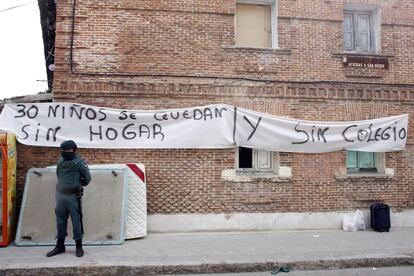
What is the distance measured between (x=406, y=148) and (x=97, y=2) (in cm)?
852

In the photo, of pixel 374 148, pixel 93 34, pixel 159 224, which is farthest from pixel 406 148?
pixel 93 34

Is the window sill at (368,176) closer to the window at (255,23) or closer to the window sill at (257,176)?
the window sill at (257,176)

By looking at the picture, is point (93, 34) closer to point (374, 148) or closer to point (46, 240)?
point (46, 240)

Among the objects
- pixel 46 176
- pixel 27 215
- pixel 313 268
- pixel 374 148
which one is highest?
pixel 374 148

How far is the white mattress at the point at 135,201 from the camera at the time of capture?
8.28m

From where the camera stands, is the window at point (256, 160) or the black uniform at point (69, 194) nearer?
the black uniform at point (69, 194)

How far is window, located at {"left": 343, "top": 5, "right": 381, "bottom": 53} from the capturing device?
1046cm

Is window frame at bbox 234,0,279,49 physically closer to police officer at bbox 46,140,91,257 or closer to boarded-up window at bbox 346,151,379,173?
boarded-up window at bbox 346,151,379,173

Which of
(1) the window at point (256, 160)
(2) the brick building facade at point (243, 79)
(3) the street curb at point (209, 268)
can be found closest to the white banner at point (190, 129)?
(2) the brick building facade at point (243, 79)

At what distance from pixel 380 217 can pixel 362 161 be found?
60.5 inches

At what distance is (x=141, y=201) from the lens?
28.0ft

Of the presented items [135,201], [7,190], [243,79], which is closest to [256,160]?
[243,79]

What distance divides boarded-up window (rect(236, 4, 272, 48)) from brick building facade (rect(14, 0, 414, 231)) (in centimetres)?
8

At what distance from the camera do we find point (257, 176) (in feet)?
31.2
